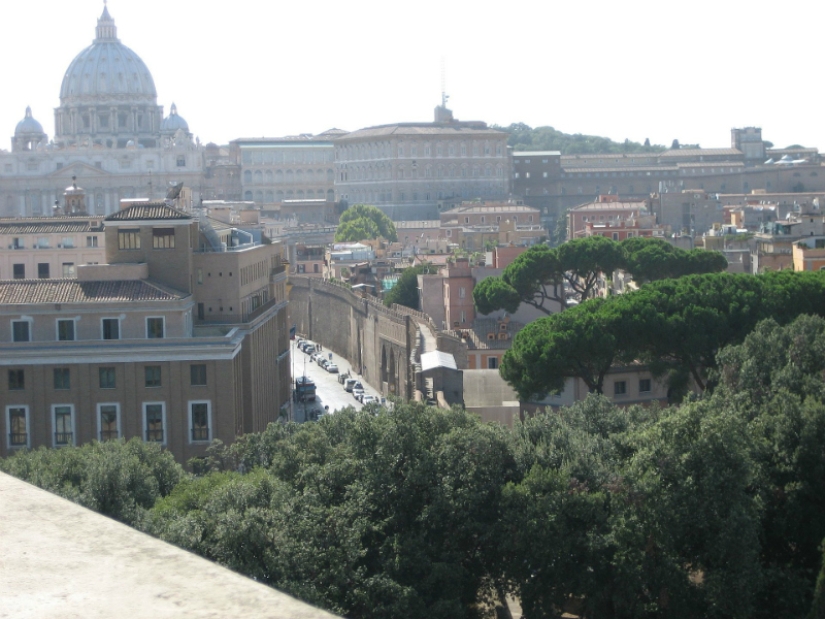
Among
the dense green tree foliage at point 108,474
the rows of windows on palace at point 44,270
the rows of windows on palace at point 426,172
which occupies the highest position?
the rows of windows on palace at point 426,172

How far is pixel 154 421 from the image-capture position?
17.0 metres

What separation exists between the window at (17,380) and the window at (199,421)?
6.11ft

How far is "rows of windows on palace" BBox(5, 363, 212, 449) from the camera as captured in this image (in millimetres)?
16906

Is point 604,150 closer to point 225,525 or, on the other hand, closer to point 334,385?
point 334,385

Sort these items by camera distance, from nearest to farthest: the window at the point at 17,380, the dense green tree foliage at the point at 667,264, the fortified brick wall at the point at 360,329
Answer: the window at the point at 17,380 → the fortified brick wall at the point at 360,329 → the dense green tree foliage at the point at 667,264

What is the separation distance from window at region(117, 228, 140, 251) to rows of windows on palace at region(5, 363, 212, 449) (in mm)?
2102

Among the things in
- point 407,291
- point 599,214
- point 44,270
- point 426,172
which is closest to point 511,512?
point 44,270

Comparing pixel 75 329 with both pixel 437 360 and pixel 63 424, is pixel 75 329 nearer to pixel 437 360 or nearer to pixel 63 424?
pixel 63 424

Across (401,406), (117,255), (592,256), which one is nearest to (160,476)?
(401,406)

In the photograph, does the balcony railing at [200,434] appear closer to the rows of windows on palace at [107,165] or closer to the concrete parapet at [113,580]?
the concrete parapet at [113,580]

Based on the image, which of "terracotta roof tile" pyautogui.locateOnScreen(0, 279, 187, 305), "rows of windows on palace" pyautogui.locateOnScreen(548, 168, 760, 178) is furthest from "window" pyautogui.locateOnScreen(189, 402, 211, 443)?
"rows of windows on palace" pyautogui.locateOnScreen(548, 168, 760, 178)

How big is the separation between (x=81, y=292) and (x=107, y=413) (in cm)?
153

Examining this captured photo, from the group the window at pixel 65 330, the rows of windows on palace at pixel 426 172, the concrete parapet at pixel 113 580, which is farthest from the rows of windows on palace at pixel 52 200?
the concrete parapet at pixel 113 580

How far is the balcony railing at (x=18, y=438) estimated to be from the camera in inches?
664
